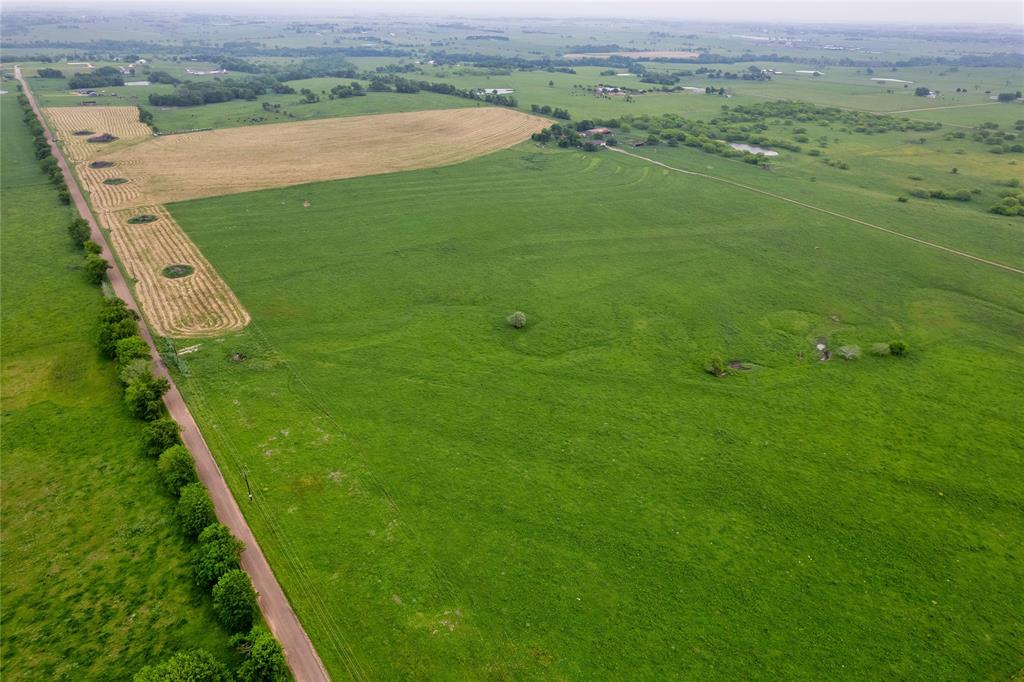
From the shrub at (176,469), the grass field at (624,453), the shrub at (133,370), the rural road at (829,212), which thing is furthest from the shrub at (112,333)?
the rural road at (829,212)

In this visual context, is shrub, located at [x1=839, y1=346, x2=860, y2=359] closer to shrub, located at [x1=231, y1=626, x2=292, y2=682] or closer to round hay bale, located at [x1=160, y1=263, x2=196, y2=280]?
shrub, located at [x1=231, y1=626, x2=292, y2=682]

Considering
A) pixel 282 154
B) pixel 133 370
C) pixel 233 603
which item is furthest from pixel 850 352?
pixel 282 154

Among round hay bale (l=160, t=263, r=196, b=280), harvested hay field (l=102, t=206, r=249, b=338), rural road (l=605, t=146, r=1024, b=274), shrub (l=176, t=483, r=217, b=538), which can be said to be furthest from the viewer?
rural road (l=605, t=146, r=1024, b=274)

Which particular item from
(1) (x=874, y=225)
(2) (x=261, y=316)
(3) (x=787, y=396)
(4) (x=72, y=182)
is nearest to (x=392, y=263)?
(2) (x=261, y=316)

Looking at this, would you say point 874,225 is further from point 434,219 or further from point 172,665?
point 172,665

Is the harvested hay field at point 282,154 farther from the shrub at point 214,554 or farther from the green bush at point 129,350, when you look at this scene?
the shrub at point 214,554

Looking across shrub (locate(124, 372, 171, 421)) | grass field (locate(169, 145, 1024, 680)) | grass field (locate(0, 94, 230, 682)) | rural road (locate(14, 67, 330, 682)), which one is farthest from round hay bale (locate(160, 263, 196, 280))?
shrub (locate(124, 372, 171, 421))

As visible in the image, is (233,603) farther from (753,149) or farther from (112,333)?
(753,149)
